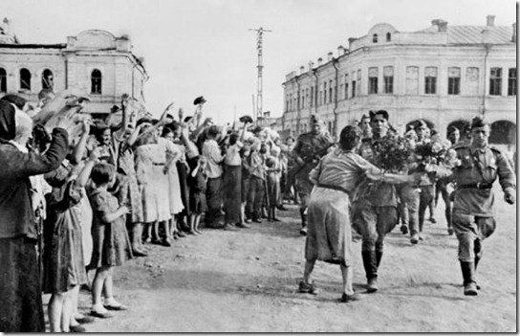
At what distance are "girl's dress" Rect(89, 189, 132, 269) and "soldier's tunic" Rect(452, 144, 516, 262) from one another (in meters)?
3.52

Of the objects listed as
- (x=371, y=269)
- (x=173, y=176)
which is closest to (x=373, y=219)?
(x=371, y=269)

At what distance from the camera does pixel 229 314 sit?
4.44 metres

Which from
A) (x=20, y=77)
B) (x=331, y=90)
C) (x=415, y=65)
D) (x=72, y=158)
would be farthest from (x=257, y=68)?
(x=331, y=90)

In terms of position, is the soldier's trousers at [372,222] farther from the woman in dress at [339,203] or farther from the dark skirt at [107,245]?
the dark skirt at [107,245]

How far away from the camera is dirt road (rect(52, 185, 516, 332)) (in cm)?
430

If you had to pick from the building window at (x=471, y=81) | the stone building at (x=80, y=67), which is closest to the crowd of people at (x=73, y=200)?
the stone building at (x=80, y=67)

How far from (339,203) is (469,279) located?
170 cm

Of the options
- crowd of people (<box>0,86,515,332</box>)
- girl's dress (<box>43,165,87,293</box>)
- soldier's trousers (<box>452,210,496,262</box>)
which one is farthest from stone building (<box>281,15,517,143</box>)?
girl's dress (<box>43,165,87,293</box>)

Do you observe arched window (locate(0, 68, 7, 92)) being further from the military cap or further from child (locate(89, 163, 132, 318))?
the military cap

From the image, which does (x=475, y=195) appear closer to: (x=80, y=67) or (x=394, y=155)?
(x=394, y=155)

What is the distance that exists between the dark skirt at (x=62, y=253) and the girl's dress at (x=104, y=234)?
42 cm

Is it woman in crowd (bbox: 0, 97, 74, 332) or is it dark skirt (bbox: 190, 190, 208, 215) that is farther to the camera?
dark skirt (bbox: 190, 190, 208, 215)

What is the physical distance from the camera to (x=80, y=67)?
6.45m

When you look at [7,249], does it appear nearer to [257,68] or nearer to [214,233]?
[257,68]
